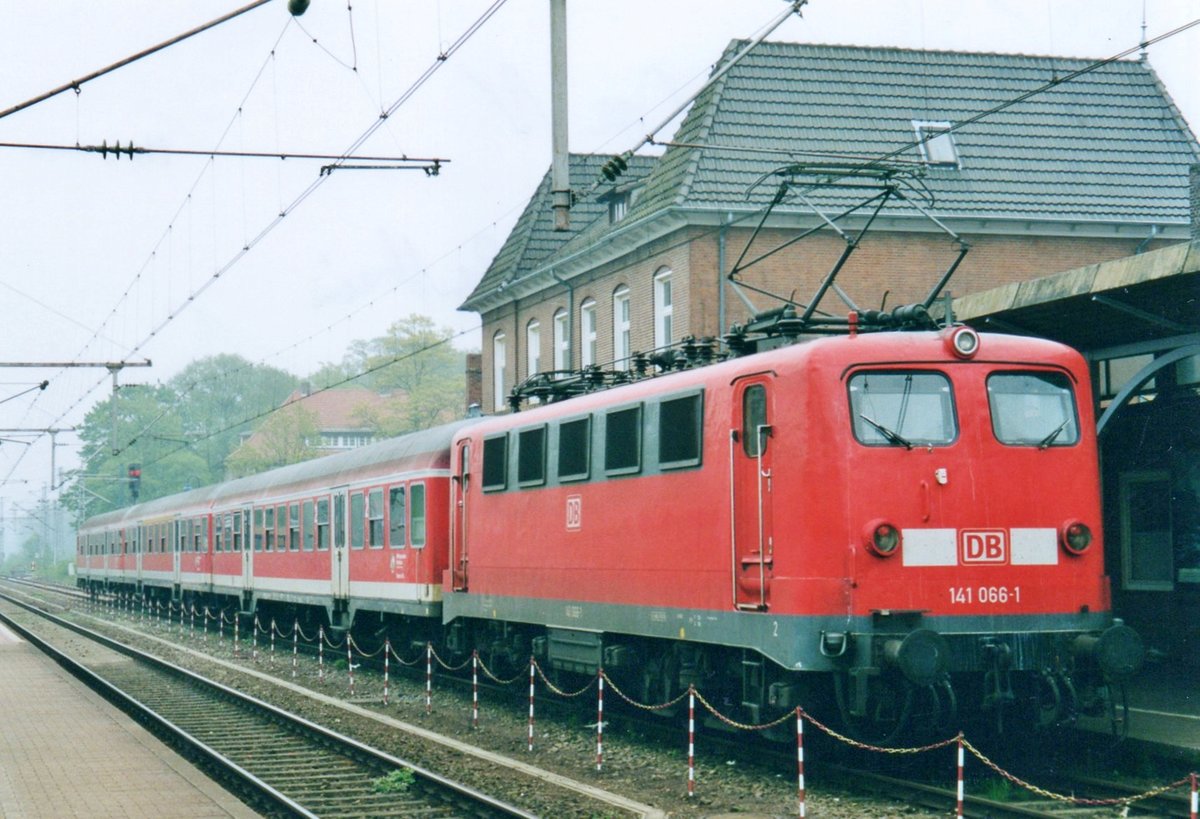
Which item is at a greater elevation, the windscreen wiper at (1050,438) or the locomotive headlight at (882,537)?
the windscreen wiper at (1050,438)

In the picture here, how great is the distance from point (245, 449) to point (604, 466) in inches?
3133

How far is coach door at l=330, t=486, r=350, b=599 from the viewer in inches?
1040

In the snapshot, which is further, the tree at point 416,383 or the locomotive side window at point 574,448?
the tree at point 416,383

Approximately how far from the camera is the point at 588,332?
120 ft

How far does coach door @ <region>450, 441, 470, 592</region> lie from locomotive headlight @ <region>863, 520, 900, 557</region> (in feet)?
28.3

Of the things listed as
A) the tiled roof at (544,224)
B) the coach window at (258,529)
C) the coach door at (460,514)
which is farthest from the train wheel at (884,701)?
the tiled roof at (544,224)

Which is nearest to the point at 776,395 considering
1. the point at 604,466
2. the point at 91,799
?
the point at 604,466

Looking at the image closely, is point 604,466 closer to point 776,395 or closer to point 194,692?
point 776,395

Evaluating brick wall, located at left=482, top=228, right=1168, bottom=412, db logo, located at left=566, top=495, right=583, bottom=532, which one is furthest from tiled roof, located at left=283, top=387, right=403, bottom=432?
db logo, located at left=566, top=495, right=583, bottom=532

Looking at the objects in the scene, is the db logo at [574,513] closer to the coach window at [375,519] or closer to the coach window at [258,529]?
the coach window at [375,519]

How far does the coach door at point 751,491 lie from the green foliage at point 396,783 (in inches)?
123

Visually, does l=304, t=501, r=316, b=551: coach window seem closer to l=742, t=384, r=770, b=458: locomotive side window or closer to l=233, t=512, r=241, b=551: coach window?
l=233, t=512, r=241, b=551: coach window

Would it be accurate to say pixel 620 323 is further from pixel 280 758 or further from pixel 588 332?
pixel 280 758

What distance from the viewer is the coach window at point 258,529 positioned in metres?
33.6
